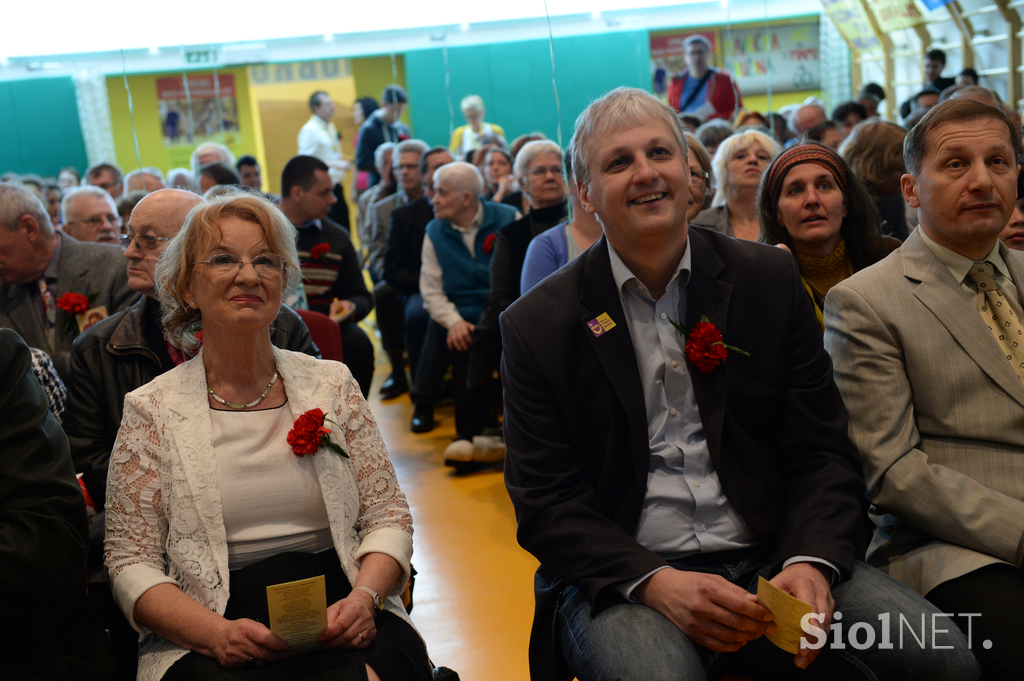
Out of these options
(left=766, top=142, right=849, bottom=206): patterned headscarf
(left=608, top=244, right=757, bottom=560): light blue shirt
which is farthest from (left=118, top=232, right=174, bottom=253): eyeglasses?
(left=766, top=142, right=849, bottom=206): patterned headscarf

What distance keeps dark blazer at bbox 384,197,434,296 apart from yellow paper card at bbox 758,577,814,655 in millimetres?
4526

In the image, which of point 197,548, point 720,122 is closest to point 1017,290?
point 197,548

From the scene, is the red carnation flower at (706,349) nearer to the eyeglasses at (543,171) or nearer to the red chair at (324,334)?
the red chair at (324,334)

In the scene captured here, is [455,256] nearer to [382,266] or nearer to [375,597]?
[382,266]

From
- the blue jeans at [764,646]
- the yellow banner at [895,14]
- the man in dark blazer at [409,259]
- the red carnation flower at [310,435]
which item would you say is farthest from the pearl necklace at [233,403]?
the yellow banner at [895,14]

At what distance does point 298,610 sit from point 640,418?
Answer: 766 mm

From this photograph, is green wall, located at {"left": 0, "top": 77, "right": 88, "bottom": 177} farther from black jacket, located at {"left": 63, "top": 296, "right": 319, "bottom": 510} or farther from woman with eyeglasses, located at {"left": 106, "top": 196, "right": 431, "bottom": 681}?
woman with eyeglasses, located at {"left": 106, "top": 196, "right": 431, "bottom": 681}

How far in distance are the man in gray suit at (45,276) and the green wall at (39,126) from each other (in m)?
9.32

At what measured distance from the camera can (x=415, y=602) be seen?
307cm

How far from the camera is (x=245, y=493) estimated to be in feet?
5.92

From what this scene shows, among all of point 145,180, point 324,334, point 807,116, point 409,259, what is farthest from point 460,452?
point 807,116

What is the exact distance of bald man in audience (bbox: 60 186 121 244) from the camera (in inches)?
185

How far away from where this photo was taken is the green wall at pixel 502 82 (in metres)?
11.3

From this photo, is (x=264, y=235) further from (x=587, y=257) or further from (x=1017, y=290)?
(x=1017, y=290)
